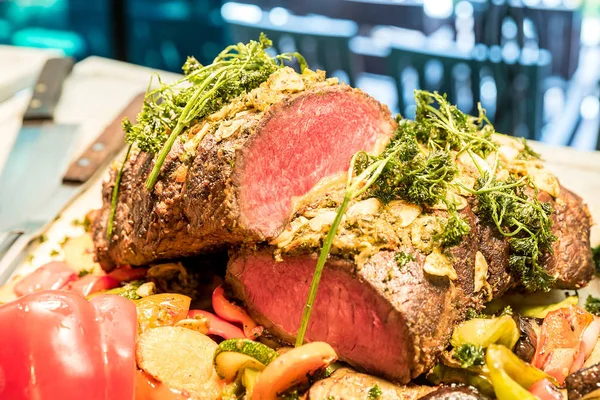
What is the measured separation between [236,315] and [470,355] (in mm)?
1083

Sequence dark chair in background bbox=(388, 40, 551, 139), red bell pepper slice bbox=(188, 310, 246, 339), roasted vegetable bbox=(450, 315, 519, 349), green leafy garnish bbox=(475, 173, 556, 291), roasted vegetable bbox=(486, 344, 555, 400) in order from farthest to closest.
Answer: dark chair in background bbox=(388, 40, 551, 139) < red bell pepper slice bbox=(188, 310, 246, 339) < green leafy garnish bbox=(475, 173, 556, 291) < roasted vegetable bbox=(450, 315, 519, 349) < roasted vegetable bbox=(486, 344, 555, 400)

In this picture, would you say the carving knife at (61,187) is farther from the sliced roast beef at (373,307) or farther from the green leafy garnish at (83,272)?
the sliced roast beef at (373,307)

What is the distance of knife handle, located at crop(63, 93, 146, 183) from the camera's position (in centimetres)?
441

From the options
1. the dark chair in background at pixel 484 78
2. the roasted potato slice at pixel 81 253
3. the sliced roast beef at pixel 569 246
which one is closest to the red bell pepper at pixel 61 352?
the roasted potato slice at pixel 81 253

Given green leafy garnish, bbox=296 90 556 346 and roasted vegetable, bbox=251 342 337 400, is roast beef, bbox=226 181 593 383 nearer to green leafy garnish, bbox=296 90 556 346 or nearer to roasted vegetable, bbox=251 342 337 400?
green leafy garnish, bbox=296 90 556 346

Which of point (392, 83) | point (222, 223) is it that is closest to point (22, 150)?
point (222, 223)

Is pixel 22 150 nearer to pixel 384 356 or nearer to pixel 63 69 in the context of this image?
pixel 63 69

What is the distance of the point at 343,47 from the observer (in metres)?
6.51

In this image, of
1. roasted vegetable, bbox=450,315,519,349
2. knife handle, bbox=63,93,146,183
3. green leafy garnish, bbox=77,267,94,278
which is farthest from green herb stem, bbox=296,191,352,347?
knife handle, bbox=63,93,146,183

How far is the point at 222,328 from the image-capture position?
2.99 metres

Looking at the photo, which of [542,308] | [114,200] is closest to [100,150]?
[114,200]

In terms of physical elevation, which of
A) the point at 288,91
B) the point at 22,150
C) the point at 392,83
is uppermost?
the point at 288,91

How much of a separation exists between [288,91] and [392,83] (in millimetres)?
3705

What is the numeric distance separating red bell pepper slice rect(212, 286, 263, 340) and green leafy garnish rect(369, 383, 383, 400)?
2.20 ft
